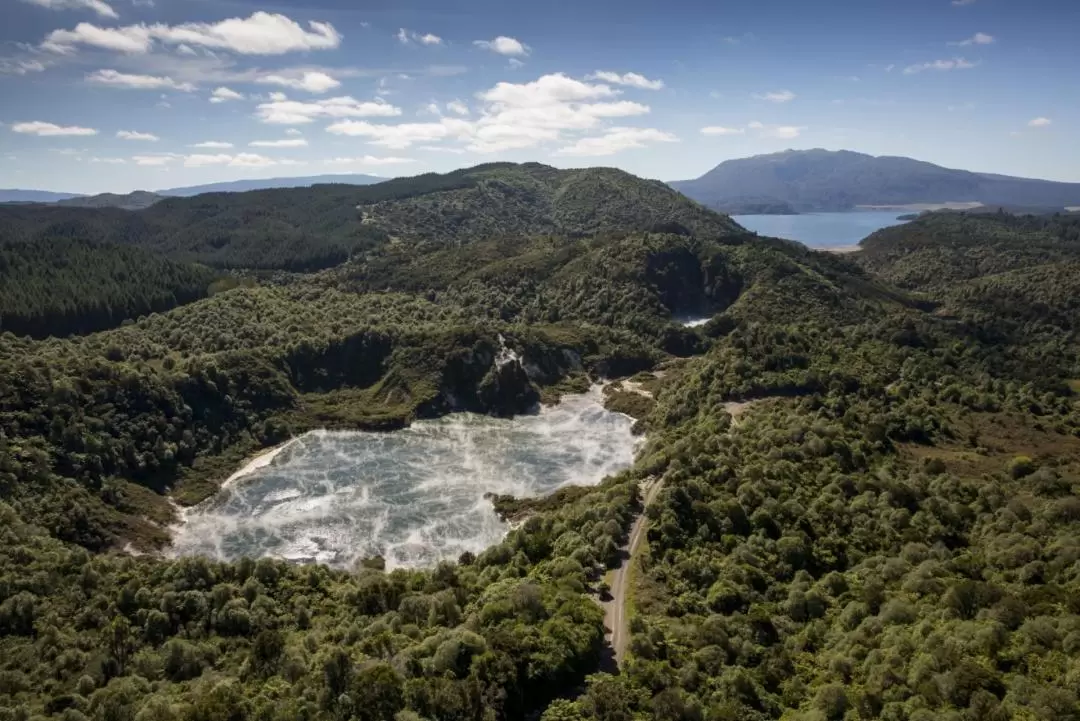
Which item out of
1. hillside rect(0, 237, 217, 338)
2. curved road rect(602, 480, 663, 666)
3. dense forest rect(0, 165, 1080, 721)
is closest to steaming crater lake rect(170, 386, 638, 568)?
dense forest rect(0, 165, 1080, 721)

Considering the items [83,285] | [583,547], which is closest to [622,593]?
[583,547]

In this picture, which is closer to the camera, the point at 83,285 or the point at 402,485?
the point at 402,485

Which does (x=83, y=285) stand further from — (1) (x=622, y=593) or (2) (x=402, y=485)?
(1) (x=622, y=593)

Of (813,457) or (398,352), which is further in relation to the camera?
(398,352)

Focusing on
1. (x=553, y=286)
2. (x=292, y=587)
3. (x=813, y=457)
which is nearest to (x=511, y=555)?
(x=292, y=587)

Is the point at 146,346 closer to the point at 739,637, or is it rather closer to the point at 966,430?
the point at 739,637

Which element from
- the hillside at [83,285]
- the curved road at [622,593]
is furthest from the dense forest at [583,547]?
the hillside at [83,285]

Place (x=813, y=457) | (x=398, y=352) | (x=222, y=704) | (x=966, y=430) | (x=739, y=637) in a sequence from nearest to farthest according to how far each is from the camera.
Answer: (x=222, y=704) < (x=739, y=637) < (x=813, y=457) < (x=966, y=430) < (x=398, y=352)

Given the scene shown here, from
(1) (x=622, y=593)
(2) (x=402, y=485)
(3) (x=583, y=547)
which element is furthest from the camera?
(2) (x=402, y=485)
